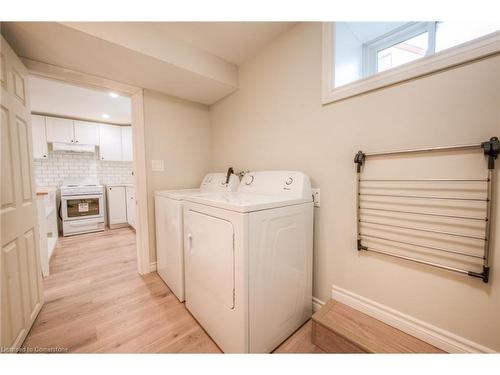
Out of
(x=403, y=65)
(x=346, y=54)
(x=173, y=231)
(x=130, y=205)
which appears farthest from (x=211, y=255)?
(x=130, y=205)

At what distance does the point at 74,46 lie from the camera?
4.49 ft

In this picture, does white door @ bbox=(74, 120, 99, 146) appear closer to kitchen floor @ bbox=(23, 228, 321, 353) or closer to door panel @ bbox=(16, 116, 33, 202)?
kitchen floor @ bbox=(23, 228, 321, 353)

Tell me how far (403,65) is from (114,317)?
2600mm

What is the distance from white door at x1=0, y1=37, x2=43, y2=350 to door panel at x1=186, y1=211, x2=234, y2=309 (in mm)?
995

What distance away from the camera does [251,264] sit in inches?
40.4

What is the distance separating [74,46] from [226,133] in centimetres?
144

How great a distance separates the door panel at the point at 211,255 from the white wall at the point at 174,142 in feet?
3.43

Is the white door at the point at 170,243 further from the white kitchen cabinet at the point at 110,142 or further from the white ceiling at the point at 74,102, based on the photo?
the white kitchen cabinet at the point at 110,142

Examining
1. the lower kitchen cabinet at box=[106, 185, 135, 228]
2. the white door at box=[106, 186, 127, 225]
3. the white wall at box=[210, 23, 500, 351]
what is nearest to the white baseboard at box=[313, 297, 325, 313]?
the white wall at box=[210, 23, 500, 351]

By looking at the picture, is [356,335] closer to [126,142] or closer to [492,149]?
[492,149]

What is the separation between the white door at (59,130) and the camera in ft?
11.5

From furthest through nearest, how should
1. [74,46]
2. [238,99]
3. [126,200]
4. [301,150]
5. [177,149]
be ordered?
1. [126,200]
2. [177,149]
3. [238,99]
4. [301,150]
5. [74,46]
